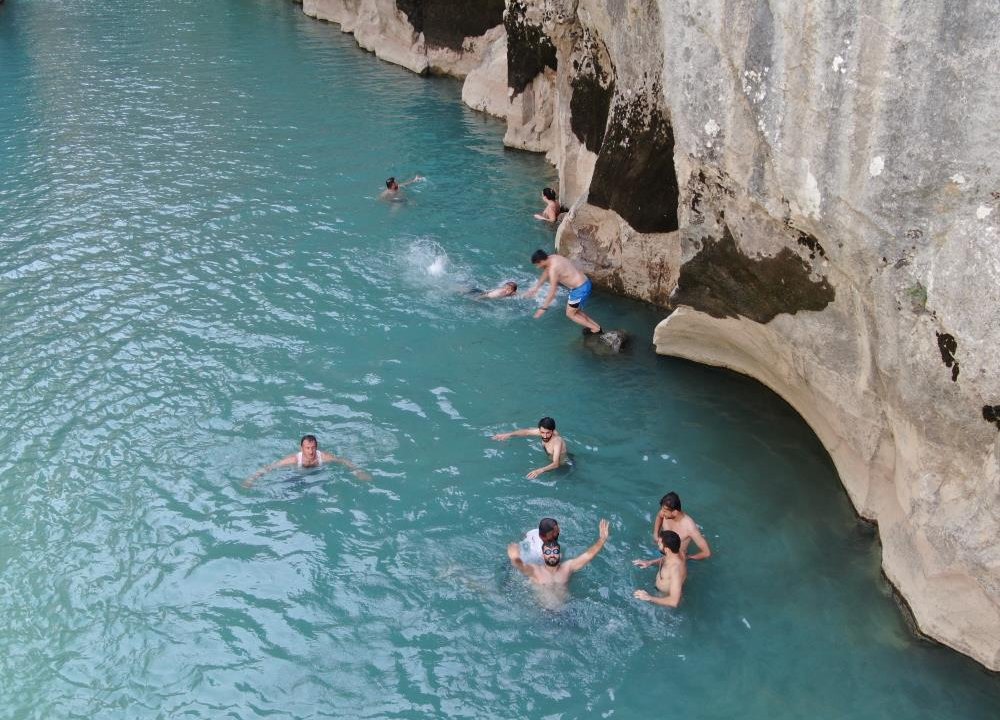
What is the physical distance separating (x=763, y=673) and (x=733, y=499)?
271cm

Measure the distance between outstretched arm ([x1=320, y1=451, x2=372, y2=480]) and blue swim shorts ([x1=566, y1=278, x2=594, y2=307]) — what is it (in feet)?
16.5

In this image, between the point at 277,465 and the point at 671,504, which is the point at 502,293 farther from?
the point at 671,504

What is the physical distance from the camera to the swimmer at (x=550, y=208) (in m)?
18.7

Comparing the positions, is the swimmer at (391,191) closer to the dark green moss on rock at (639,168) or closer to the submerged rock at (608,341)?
the dark green moss on rock at (639,168)

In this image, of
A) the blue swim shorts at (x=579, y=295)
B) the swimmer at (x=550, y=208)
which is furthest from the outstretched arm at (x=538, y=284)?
the swimmer at (x=550, y=208)

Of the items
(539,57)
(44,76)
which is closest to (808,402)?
(539,57)

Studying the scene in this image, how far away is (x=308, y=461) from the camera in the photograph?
1138cm

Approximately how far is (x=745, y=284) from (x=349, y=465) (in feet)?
18.4

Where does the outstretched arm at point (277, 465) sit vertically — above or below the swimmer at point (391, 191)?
below

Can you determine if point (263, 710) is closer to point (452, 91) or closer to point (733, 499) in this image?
point (733, 499)

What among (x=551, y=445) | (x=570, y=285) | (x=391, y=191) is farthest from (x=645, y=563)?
(x=391, y=191)

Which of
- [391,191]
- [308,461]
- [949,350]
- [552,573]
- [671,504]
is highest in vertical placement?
[949,350]

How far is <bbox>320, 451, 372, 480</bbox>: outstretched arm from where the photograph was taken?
1144 centimetres

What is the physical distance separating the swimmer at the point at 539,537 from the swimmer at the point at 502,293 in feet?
20.1
